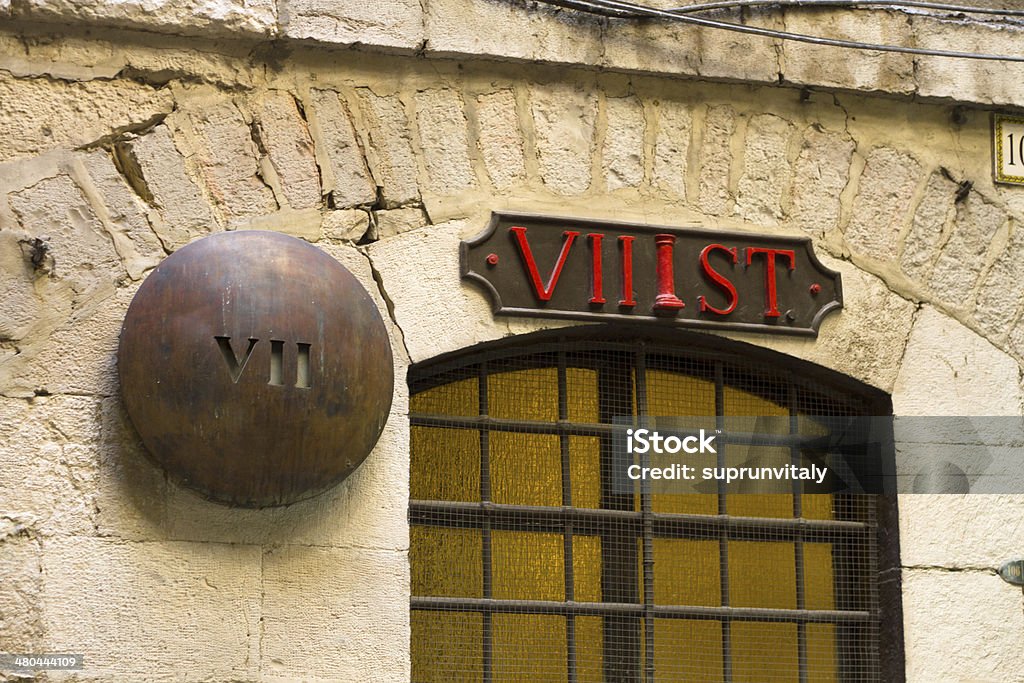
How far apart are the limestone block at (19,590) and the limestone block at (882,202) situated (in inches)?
106

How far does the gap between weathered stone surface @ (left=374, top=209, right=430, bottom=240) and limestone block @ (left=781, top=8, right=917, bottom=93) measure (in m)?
1.30

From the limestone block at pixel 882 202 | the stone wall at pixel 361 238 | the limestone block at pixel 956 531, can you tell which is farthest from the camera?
the limestone block at pixel 882 202

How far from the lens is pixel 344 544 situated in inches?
174

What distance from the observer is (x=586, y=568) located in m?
4.83

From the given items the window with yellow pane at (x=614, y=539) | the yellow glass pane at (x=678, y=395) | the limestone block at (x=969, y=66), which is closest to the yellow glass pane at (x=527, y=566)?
the window with yellow pane at (x=614, y=539)

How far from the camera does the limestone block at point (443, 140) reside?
4.79 metres

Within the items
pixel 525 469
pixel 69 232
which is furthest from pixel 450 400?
pixel 69 232

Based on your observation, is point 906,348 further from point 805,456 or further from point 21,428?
point 21,428

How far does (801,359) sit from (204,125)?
197 centimetres

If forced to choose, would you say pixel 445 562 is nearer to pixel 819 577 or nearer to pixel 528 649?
pixel 528 649

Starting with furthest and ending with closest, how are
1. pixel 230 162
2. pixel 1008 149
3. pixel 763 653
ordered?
pixel 1008 149 < pixel 763 653 < pixel 230 162

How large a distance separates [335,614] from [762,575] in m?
1.42

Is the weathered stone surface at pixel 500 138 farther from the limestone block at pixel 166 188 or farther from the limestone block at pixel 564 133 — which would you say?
the limestone block at pixel 166 188

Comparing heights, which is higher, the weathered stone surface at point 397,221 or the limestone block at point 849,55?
the limestone block at point 849,55
